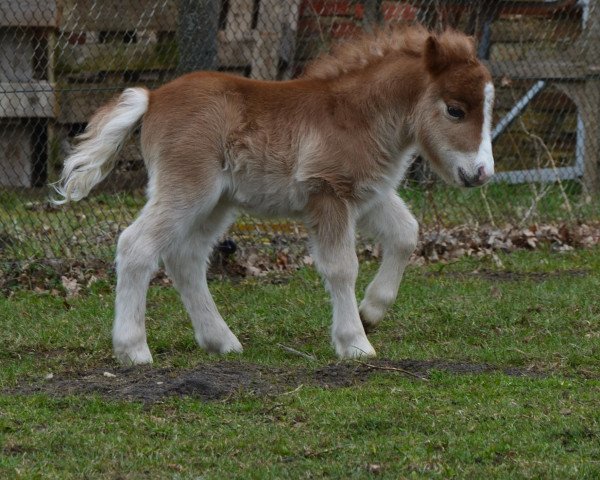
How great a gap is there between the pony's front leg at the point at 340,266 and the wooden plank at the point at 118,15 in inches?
241

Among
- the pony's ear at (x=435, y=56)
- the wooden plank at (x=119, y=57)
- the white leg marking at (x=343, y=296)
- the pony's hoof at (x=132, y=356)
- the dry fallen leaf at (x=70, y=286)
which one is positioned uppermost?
the pony's ear at (x=435, y=56)

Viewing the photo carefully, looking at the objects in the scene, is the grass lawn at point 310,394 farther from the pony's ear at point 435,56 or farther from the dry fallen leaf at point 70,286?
the pony's ear at point 435,56

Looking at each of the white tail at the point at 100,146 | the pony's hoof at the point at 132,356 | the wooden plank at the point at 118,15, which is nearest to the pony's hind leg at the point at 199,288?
the pony's hoof at the point at 132,356

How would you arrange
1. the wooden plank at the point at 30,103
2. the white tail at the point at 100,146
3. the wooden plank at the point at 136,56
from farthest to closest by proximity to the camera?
the wooden plank at the point at 136,56, the wooden plank at the point at 30,103, the white tail at the point at 100,146

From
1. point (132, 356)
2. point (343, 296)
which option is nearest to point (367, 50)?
point (343, 296)

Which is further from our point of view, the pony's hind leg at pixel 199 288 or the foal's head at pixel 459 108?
the pony's hind leg at pixel 199 288

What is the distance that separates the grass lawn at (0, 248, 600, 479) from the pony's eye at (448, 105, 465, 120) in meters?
1.29

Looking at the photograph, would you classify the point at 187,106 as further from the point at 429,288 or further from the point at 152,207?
the point at 429,288

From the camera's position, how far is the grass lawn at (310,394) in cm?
445

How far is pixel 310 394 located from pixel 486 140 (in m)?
1.86

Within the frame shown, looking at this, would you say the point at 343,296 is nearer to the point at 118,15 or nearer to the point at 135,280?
the point at 135,280

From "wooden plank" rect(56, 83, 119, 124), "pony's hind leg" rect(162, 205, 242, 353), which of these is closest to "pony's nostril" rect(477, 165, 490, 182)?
"pony's hind leg" rect(162, 205, 242, 353)

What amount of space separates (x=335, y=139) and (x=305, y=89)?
1.27 ft

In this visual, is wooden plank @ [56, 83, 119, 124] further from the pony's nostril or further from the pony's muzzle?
the pony's nostril
